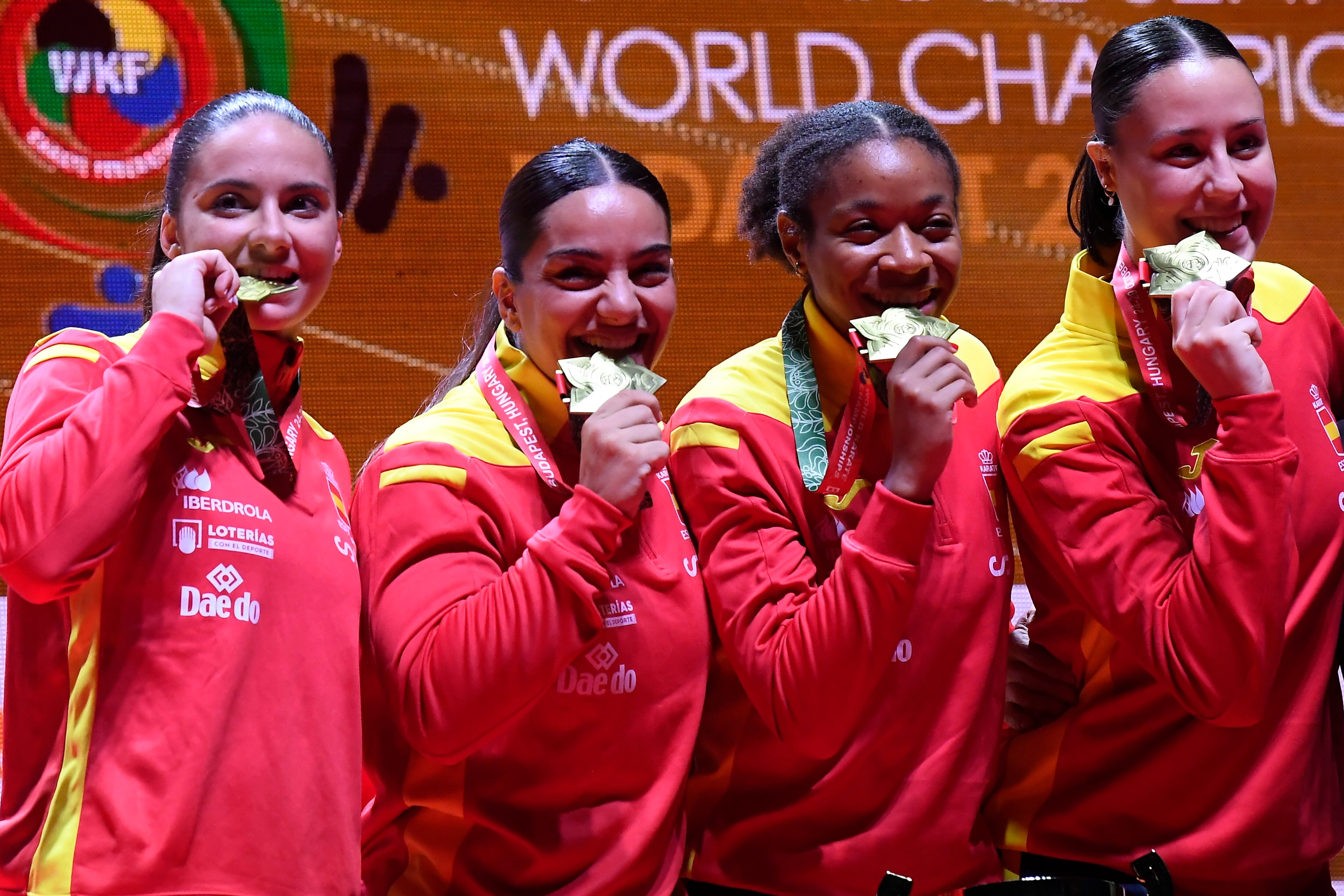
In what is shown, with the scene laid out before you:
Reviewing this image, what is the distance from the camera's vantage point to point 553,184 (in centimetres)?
232

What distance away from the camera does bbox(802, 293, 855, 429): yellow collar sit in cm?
235

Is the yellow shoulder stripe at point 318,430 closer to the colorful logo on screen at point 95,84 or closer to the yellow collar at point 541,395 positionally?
the yellow collar at point 541,395

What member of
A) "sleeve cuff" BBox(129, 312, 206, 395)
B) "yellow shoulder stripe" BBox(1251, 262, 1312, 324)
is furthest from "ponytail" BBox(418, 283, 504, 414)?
"yellow shoulder stripe" BBox(1251, 262, 1312, 324)

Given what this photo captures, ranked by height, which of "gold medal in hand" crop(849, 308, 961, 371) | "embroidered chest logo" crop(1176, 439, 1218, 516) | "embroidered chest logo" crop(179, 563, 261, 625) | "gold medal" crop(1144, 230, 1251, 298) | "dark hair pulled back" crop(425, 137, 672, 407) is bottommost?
"embroidered chest logo" crop(179, 563, 261, 625)

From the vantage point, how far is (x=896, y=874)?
2158 mm

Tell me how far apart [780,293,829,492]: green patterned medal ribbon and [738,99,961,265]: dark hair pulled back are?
0.15 meters

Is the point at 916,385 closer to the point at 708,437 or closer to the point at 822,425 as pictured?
the point at 822,425

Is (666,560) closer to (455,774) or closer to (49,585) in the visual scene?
(455,774)

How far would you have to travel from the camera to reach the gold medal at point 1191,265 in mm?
2184

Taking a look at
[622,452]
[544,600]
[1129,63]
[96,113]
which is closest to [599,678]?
[544,600]

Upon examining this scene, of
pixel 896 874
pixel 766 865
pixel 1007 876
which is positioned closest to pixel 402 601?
pixel 766 865

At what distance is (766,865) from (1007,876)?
1.36 feet

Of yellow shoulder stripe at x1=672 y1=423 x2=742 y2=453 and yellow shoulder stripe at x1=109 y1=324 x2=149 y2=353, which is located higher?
yellow shoulder stripe at x1=109 y1=324 x2=149 y2=353

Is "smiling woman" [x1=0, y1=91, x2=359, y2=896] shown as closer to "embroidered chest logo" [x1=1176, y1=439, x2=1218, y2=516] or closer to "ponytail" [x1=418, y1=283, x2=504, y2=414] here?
"ponytail" [x1=418, y1=283, x2=504, y2=414]
